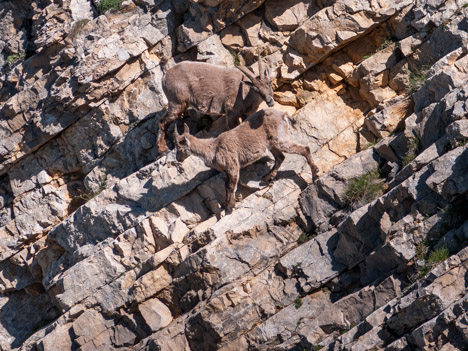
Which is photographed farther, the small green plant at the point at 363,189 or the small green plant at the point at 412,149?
the small green plant at the point at 363,189

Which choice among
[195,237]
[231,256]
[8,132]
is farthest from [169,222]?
[8,132]

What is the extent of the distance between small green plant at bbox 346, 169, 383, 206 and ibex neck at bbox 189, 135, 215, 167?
2.89 meters

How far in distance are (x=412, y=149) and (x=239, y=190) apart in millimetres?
3519

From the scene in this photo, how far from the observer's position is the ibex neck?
16297 millimetres

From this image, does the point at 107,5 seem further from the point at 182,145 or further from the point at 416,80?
the point at 416,80

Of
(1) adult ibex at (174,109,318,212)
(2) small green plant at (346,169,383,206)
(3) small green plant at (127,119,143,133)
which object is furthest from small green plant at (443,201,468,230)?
(3) small green plant at (127,119,143,133)

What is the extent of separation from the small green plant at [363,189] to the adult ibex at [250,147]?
105 centimetres

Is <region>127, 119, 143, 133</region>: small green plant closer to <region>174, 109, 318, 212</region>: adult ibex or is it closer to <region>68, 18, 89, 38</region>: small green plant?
<region>174, 109, 318, 212</region>: adult ibex

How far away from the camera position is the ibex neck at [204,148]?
53.5 ft

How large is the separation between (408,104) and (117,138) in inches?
255

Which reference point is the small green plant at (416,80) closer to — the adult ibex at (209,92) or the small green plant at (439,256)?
the adult ibex at (209,92)

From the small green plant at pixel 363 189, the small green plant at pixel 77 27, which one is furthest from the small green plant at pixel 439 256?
the small green plant at pixel 77 27

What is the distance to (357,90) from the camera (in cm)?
1747

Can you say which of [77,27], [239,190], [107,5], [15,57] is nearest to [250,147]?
[239,190]
